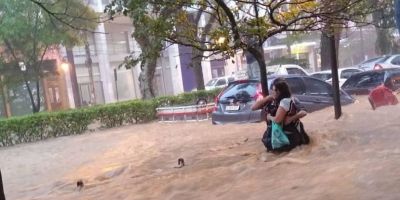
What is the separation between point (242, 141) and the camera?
416 inches

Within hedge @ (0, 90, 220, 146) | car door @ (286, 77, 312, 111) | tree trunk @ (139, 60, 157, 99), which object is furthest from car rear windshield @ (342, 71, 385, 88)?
tree trunk @ (139, 60, 157, 99)

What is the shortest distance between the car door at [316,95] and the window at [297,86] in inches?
5.5

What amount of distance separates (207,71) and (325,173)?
4655 cm

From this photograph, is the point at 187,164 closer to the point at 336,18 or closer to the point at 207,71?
the point at 336,18

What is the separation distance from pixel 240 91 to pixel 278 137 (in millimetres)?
5427

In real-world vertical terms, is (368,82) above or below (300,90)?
below

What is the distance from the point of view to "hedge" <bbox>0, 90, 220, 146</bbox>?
58.1 ft

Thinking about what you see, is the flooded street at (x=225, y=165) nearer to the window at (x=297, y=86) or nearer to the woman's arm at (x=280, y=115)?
the woman's arm at (x=280, y=115)

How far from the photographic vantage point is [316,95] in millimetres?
14234

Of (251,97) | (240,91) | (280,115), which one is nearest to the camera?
(280,115)

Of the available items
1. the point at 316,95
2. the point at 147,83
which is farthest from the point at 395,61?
the point at 316,95

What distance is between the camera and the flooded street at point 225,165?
Result: 5.70 metres

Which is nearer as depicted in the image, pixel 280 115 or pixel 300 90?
pixel 280 115

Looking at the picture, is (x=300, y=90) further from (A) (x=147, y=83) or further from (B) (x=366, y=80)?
(A) (x=147, y=83)
